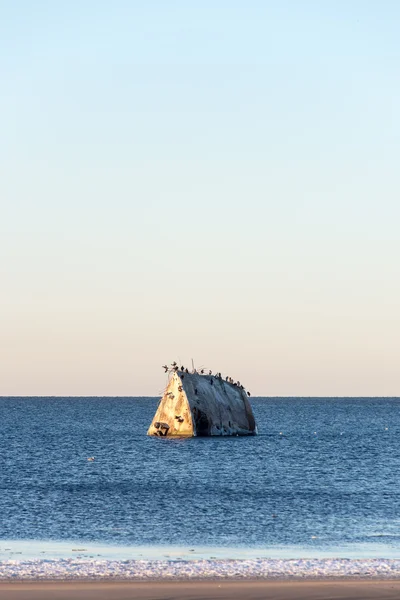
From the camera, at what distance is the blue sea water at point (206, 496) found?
4412 cm

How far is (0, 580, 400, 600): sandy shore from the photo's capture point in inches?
1078

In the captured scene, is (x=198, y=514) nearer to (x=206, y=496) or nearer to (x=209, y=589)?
(x=206, y=496)

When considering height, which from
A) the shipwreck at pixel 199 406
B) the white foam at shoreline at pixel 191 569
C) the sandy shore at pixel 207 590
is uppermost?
the shipwreck at pixel 199 406

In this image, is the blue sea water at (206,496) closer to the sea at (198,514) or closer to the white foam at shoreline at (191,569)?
the sea at (198,514)

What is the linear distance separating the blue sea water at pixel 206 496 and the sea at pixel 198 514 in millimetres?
90

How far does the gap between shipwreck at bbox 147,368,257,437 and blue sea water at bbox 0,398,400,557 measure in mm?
2677

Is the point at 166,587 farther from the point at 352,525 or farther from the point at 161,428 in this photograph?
the point at 161,428

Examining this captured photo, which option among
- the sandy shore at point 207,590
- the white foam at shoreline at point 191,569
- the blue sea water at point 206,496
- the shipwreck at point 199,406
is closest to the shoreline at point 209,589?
the sandy shore at point 207,590

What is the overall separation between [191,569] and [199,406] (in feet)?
293

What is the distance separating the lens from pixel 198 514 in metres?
53.0

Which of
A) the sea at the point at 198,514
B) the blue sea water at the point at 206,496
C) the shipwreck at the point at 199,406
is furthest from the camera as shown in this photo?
the shipwreck at the point at 199,406

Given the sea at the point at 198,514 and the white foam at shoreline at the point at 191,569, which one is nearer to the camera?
the white foam at shoreline at the point at 191,569

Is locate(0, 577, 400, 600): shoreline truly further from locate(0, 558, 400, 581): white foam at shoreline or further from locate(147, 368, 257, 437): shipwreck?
locate(147, 368, 257, 437): shipwreck

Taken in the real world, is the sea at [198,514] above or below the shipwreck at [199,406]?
below
